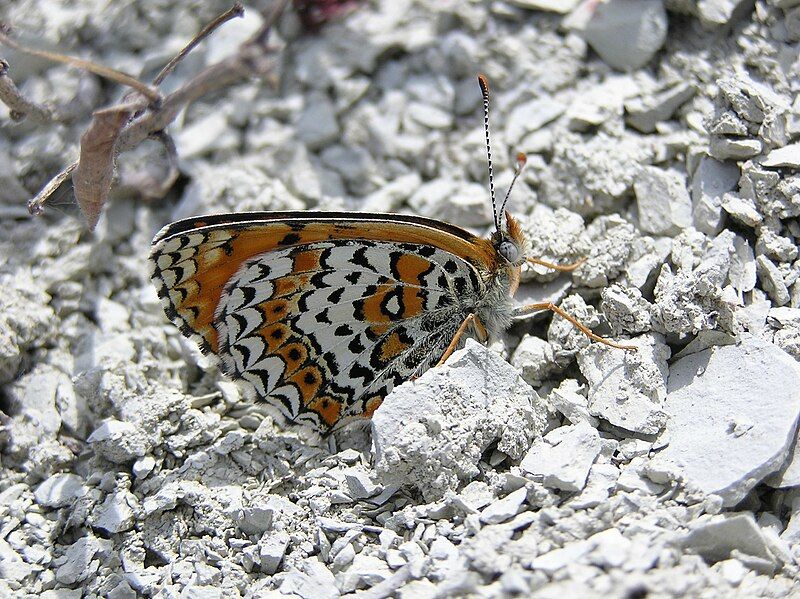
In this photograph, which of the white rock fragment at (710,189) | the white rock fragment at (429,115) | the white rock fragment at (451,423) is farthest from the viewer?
the white rock fragment at (429,115)

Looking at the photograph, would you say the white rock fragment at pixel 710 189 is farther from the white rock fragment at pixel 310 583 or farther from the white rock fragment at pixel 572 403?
the white rock fragment at pixel 310 583

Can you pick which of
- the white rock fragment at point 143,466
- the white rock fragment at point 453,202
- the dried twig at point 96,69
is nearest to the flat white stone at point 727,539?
the white rock fragment at point 453,202

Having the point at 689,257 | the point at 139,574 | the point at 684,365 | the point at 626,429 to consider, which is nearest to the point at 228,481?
the point at 139,574

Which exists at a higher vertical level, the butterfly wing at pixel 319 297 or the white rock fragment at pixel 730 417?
the butterfly wing at pixel 319 297

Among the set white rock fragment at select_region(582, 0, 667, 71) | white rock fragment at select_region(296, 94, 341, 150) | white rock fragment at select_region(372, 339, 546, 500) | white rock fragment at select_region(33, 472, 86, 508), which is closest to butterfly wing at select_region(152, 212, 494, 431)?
white rock fragment at select_region(372, 339, 546, 500)

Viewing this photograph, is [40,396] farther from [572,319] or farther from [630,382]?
[630,382]

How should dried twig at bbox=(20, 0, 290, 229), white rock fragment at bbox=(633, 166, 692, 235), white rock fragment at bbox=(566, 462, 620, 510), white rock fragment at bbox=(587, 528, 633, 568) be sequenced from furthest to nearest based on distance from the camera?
→ white rock fragment at bbox=(633, 166, 692, 235)
dried twig at bbox=(20, 0, 290, 229)
white rock fragment at bbox=(566, 462, 620, 510)
white rock fragment at bbox=(587, 528, 633, 568)

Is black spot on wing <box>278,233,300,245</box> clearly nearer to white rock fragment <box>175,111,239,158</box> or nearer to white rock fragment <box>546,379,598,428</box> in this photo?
white rock fragment <box>546,379,598,428</box>
